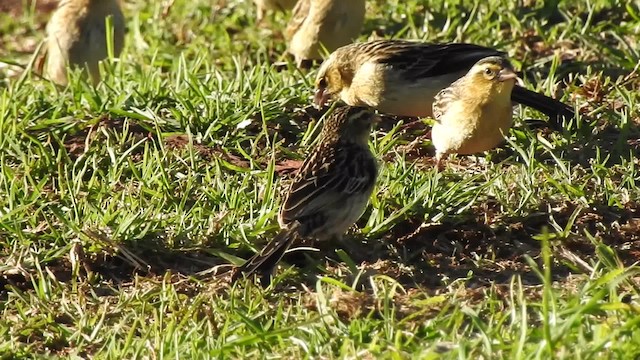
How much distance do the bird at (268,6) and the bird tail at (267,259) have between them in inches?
163

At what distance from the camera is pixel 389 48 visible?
846 cm

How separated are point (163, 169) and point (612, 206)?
241cm

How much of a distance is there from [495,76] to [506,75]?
0.30 ft

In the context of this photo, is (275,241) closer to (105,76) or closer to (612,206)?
(612,206)

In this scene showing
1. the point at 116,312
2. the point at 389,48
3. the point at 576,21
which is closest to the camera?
the point at 116,312

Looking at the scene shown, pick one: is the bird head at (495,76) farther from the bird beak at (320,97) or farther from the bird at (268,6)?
the bird at (268,6)

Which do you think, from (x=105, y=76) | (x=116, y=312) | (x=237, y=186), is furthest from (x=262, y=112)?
(x=116, y=312)

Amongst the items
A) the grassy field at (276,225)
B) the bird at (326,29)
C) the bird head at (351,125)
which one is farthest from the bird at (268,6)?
the bird head at (351,125)

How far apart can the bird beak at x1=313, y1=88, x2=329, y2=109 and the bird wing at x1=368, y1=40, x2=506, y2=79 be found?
1.32 ft

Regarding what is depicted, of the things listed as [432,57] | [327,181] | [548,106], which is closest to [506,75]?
[548,106]

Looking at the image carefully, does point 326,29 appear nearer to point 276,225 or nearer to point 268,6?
point 268,6

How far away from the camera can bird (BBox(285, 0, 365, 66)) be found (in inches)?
371

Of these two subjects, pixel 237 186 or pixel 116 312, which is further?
pixel 237 186

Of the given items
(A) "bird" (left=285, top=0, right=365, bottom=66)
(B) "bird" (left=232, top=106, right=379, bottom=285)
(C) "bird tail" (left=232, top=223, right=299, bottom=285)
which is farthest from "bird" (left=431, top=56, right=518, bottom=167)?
(A) "bird" (left=285, top=0, right=365, bottom=66)
